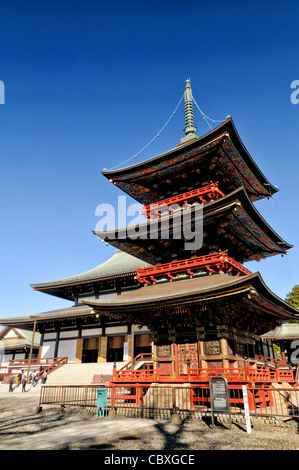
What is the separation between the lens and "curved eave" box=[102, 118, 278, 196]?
51.8ft

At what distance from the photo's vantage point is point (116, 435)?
8.95m

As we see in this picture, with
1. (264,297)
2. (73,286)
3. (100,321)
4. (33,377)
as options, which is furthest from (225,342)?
(73,286)

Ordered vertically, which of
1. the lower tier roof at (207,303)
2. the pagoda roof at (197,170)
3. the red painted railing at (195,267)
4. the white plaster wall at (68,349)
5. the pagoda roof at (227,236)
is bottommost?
the white plaster wall at (68,349)

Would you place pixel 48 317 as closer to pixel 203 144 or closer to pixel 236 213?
pixel 236 213

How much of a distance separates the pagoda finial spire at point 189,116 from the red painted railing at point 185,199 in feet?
17.3

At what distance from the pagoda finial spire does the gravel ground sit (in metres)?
17.1

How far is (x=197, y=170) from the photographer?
18.5 meters

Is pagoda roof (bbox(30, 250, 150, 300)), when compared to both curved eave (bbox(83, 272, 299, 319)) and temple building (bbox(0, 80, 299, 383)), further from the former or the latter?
curved eave (bbox(83, 272, 299, 319))

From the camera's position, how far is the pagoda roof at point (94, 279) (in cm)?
2806

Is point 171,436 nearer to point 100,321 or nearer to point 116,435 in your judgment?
point 116,435

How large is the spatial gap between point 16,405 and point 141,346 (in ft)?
38.1

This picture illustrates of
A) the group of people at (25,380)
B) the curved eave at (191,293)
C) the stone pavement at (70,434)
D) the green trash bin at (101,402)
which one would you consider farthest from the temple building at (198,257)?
the group of people at (25,380)

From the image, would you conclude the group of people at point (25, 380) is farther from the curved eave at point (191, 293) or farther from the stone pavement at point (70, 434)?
the stone pavement at point (70, 434)
